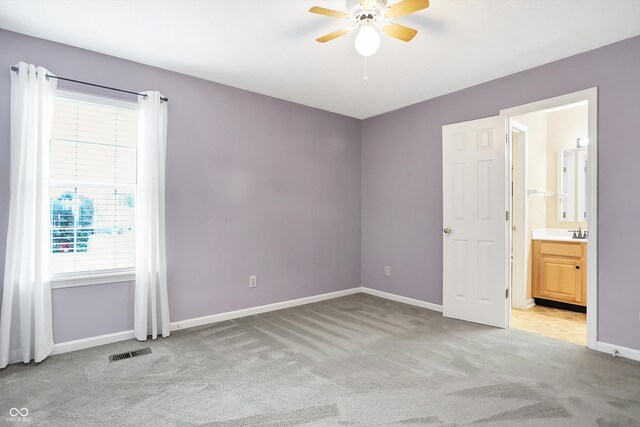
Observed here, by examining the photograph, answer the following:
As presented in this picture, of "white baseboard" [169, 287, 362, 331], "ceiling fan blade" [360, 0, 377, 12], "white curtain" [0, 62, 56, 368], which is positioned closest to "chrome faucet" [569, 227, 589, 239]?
"white baseboard" [169, 287, 362, 331]

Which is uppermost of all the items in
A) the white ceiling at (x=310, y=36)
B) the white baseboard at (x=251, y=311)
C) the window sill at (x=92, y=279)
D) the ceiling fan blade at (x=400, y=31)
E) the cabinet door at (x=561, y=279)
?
the white ceiling at (x=310, y=36)

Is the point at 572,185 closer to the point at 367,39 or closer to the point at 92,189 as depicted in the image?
the point at 367,39

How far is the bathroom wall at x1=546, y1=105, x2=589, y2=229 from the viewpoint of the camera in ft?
14.9

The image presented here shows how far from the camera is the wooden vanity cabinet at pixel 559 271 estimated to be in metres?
4.03

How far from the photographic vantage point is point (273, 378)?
239 cm

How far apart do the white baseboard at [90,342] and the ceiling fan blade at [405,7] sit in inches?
130

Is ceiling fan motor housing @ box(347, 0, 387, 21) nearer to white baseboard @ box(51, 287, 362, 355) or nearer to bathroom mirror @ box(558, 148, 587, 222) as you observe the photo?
white baseboard @ box(51, 287, 362, 355)

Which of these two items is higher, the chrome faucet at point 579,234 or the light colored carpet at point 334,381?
→ the chrome faucet at point 579,234

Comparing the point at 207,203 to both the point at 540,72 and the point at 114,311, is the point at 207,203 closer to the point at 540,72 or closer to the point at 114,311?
the point at 114,311

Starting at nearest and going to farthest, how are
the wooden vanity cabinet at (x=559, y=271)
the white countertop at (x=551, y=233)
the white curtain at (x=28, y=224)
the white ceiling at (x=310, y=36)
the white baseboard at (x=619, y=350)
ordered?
1. the white ceiling at (x=310, y=36)
2. the white curtain at (x=28, y=224)
3. the white baseboard at (x=619, y=350)
4. the wooden vanity cabinet at (x=559, y=271)
5. the white countertop at (x=551, y=233)

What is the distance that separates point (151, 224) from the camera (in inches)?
120

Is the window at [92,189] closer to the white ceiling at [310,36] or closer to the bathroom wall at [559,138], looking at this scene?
the white ceiling at [310,36]

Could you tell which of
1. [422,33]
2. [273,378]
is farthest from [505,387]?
[422,33]

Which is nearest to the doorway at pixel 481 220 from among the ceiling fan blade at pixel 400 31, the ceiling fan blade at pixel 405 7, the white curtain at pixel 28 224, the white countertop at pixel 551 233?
the white countertop at pixel 551 233
